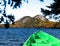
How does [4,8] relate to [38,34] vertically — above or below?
above

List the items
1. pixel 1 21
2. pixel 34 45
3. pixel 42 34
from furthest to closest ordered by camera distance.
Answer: pixel 42 34 → pixel 34 45 → pixel 1 21

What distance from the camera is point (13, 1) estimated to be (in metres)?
7.23

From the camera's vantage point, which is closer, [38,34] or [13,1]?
[13,1]

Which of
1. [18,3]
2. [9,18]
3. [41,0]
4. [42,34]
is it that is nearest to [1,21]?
[9,18]

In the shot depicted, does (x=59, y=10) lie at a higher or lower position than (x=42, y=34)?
higher

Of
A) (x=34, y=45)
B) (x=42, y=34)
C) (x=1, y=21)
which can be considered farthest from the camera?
(x=42, y=34)

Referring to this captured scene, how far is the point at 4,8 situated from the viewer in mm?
7258

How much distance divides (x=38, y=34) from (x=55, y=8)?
741cm

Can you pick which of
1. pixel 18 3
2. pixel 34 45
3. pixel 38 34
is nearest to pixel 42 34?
pixel 38 34

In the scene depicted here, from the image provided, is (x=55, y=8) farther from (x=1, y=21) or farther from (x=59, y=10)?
(x=1, y=21)

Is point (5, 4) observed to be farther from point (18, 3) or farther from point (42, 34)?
point (42, 34)

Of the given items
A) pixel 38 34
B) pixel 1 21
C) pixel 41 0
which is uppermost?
pixel 41 0

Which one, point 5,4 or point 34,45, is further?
point 34,45

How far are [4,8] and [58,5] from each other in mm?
1395
